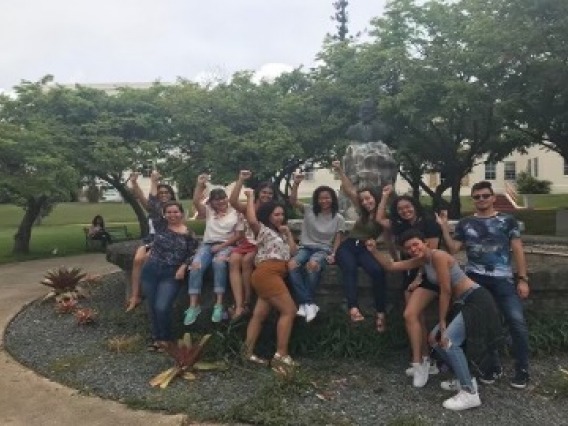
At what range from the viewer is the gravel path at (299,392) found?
14.9ft

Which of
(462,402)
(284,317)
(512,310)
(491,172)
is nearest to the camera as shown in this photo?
(462,402)

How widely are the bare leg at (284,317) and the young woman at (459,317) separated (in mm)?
1196

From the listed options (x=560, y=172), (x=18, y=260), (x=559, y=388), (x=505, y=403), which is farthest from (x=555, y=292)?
(x=560, y=172)

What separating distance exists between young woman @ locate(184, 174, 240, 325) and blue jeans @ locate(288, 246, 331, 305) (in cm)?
73

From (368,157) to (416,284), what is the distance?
5.44m

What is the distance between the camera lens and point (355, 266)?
583cm

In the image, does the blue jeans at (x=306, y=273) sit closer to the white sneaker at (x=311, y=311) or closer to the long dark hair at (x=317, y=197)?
the white sneaker at (x=311, y=311)

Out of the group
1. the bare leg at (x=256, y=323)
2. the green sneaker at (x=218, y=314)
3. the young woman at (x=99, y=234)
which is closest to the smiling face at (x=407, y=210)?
the bare leg at (x=256, y=323)

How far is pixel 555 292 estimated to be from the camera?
613 centimetres

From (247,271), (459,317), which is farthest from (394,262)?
(247,271)

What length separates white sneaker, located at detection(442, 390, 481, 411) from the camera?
462cm

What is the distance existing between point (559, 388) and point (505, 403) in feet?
1.91

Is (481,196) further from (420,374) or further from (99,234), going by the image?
(99,234)

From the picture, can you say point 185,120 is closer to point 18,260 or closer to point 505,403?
point 18,260
